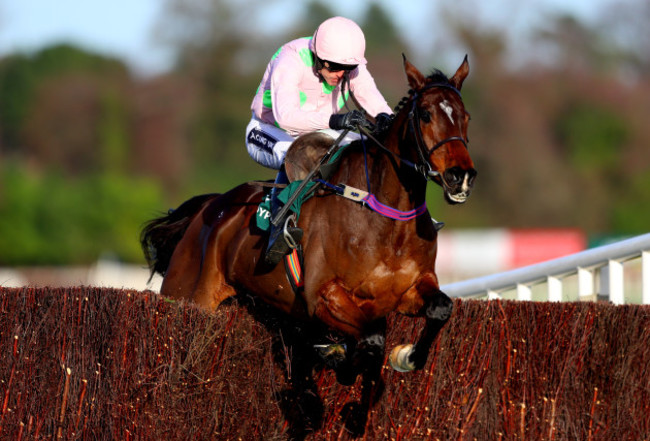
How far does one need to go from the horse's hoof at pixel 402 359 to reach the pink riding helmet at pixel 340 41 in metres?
1.64

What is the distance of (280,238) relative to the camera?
537 cm

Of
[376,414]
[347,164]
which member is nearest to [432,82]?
[347,164]

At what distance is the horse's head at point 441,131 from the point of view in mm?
4660

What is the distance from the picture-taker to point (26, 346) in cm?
491

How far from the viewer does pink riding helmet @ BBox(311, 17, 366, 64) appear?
219 inches

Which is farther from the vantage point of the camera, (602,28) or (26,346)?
(602,28)

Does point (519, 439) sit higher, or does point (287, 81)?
point (287, 81)

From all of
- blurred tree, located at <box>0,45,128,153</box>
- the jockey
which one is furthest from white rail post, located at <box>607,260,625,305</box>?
blurred tree, located at <box>0,45,128,153</box>

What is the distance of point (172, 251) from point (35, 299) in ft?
7.32

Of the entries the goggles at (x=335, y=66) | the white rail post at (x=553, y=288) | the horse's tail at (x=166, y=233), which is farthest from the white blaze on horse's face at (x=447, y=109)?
the horse's tail at (x=166, y=233)

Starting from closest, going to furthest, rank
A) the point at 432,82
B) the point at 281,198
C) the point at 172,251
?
the point at 432,82
the point at 281,198
the point at 172,251

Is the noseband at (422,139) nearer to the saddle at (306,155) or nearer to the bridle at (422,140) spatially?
the bridle at (422,140)

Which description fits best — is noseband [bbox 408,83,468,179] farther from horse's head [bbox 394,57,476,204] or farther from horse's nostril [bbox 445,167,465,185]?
horse's nostril [bbox 445,167,465,185]

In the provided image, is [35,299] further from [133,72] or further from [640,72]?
[640,72]
